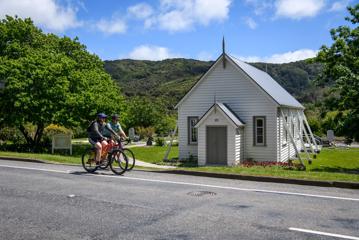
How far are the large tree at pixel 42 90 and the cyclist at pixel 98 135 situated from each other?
39.1 feet

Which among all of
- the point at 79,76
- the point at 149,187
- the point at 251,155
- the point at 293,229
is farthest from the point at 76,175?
the point at 79,76

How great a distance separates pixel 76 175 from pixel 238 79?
12564 millimetres

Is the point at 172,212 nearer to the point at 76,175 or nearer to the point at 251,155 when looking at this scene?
the point at 76,175

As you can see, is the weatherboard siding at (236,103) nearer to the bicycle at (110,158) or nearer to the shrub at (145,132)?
the bicycle at (110,158)

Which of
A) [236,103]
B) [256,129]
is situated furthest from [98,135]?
[256,129]

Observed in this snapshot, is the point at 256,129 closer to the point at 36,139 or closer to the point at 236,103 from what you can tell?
the point at 236,103

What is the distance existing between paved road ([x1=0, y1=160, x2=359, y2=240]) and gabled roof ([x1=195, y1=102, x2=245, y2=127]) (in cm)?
895

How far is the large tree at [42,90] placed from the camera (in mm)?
23516

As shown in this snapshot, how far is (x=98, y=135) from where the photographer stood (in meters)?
12.3

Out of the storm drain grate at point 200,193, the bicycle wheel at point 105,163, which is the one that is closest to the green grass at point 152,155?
the bicycle wheel at point 105,163

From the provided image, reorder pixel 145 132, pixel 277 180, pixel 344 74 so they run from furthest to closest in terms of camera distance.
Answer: pixel 145 132 < pixel 344 74 < pixel 277 180

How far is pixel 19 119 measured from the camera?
76.4ft

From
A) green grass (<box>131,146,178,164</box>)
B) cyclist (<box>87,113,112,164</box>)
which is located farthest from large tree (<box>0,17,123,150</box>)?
cyclist (<box>87,113,112,164</box>)

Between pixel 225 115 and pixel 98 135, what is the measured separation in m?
9.26
